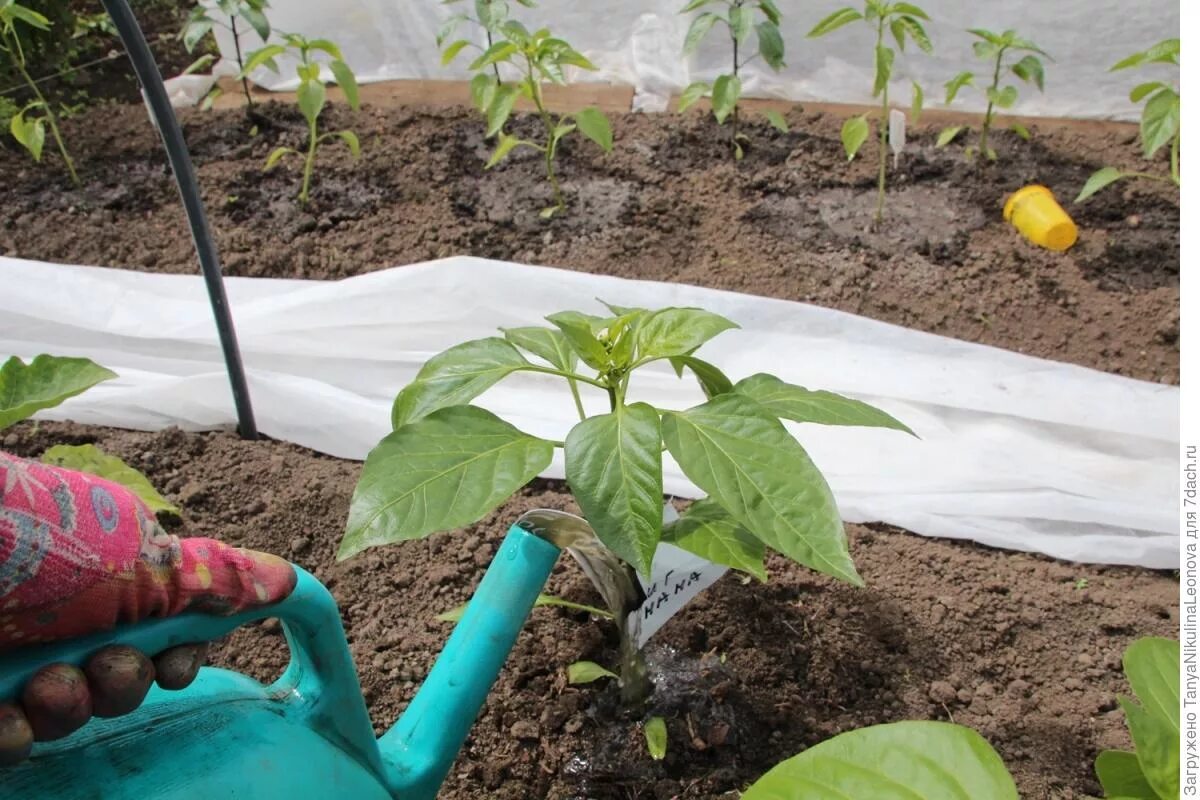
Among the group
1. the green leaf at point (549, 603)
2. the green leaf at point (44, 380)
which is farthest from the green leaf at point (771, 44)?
the green leaf at point (44, 380)

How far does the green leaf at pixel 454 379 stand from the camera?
888 millimetres

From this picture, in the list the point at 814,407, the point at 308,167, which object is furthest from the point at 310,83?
the point at 814,407

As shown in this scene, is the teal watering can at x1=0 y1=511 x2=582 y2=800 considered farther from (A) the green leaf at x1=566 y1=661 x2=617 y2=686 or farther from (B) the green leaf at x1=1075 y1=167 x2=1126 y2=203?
(B) the green leaf at x1=1075 y1=167 x2=1126 y2=203

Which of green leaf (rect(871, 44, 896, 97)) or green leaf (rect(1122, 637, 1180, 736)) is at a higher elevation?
green leaf (rect(871, 44, 896, 97))

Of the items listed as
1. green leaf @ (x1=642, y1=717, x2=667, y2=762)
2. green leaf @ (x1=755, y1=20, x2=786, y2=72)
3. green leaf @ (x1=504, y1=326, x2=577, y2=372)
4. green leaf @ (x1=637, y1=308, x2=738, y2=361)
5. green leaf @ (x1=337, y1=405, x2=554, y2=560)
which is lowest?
green leaf @ (x1=642, y1=717, x2=667, y2=762)

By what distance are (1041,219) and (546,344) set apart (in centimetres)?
132

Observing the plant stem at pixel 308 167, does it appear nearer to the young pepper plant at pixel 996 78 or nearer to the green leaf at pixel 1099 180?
the young pepper plant at pixel 996 78

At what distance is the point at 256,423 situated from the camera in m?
1.51

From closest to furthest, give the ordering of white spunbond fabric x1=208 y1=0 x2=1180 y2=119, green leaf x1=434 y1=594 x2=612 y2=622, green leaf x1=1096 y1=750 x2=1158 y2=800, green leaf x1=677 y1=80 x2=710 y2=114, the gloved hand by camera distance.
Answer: the gloved hand
green leaf x1=1096 y1=750 x2=1158 y2=800
green leaf x1=434 y1=594 x2=612 y2=622
green leaf x1=677 y1=80 x2=710 y2=114
white spunbond fabric x1=208 y1=0 x2=1180 y2=119

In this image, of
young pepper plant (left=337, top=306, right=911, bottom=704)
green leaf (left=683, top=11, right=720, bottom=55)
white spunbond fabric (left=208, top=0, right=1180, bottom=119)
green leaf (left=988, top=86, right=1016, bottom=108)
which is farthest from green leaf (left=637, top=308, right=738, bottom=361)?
white spunbond fabric (left=208, top=0, right=1180, bottom=119)

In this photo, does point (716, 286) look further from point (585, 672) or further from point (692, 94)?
point (585, 672)

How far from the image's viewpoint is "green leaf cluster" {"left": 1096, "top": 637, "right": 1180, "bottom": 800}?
706 mm

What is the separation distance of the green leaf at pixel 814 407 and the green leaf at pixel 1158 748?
271 mm

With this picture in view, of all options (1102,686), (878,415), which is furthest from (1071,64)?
(878,415)
